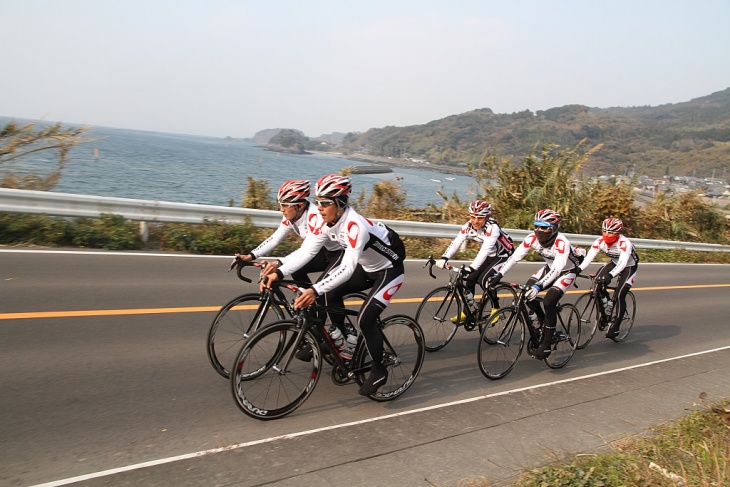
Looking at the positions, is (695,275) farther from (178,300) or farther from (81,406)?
(81,406)

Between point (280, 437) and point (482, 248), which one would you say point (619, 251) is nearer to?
point (482, 248)

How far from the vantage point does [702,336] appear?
33.8ft

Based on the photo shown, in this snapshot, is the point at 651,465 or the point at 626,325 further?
the point at 626,325

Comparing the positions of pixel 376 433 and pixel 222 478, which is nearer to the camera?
pixel 222 478

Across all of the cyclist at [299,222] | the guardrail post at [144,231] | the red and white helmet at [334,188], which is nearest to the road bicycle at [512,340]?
the cyclist at [299,222]

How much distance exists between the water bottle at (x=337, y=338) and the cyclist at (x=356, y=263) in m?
0.28

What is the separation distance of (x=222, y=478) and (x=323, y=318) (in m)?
1.82

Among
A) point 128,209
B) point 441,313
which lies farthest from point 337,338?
point 128,209

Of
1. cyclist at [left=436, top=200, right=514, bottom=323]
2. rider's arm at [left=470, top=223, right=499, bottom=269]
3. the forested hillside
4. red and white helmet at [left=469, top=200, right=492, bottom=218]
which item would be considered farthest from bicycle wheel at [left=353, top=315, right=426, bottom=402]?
the forested hillside

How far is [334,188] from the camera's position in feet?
15.9

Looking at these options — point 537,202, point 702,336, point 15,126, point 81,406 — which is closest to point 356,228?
point 81,406

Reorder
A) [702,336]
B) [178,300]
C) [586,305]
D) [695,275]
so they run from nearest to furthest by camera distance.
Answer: [178,300], [586,305], [702,336], [695,275]

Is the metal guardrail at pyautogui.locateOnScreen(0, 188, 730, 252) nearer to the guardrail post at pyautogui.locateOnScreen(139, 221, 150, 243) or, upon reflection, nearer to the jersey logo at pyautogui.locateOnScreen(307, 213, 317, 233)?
the guardrail post at pyautogui.locateOnScreen(139, 221, 150, 243)

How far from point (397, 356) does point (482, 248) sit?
2884 mm
